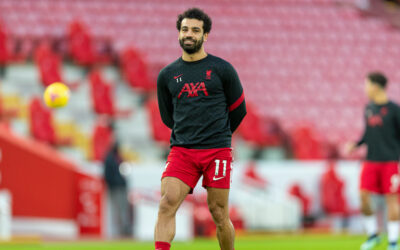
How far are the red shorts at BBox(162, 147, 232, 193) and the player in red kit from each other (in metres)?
3.45

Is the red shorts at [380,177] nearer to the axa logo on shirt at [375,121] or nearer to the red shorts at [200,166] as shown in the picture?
the axa logo on shirt at [375,121]

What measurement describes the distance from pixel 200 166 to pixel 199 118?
1.04ft

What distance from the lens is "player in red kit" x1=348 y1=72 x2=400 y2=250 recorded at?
7465mm

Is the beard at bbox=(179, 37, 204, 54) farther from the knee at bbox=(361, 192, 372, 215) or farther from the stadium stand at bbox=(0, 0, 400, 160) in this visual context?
the stadium stand at bbox=(0, 0, 400, 160)

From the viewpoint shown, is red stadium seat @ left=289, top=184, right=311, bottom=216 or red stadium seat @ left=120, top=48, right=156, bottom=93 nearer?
red stadium seat @ left=289, top=184, right=311, bottom=216

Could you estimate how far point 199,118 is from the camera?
14.8 ft

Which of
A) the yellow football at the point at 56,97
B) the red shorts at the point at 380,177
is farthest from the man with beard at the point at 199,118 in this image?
the yellow football at the point at 56,97

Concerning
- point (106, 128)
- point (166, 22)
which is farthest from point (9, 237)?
point (166, 22)

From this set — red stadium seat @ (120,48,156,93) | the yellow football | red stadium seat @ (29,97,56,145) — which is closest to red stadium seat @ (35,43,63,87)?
red stadium seat @ (29,97,56,145)

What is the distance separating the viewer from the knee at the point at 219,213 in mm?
4562

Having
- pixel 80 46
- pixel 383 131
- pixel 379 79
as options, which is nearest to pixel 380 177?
pixel 383 131

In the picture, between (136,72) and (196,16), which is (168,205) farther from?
(136,72)

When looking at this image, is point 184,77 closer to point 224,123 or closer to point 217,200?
point 224,123

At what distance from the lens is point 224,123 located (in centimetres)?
460
